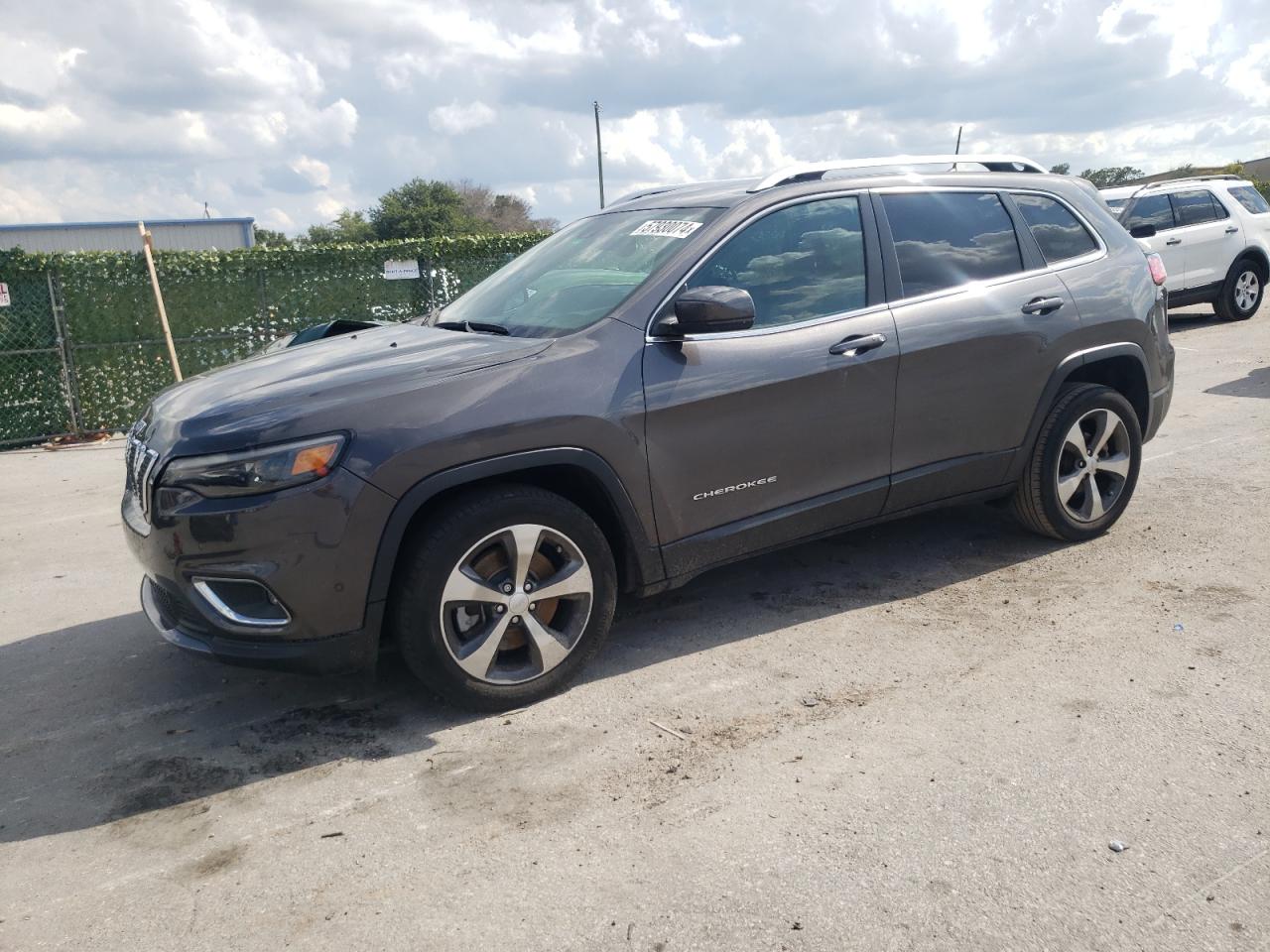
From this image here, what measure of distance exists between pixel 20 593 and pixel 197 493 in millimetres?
2991

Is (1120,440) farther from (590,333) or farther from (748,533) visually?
(590,333)

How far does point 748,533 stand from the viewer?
4324 mm

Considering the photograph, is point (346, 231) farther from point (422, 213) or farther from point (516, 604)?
point (516, 604)

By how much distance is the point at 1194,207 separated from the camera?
14508 millimetres

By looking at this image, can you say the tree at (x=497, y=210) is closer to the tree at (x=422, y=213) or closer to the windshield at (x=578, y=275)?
the tree at (x=422, y=213)

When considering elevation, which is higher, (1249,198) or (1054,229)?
(1249,198)

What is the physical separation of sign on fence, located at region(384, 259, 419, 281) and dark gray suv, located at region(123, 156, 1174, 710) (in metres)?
8.78

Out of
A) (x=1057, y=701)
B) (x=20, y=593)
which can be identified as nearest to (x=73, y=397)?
(x=20, y=593)

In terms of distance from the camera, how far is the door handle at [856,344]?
4414mm

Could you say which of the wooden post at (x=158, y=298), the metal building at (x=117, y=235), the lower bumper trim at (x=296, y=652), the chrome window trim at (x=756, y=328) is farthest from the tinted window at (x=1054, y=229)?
the metal building at (x=117, y=235)

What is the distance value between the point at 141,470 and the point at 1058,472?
4035mm

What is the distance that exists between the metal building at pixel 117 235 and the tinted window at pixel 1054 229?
146 ft

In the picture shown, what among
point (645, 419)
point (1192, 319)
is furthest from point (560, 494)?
point (1192, 319)

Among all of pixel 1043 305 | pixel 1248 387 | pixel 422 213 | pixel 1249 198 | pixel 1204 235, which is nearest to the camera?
pixel 1043 305
